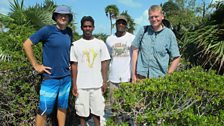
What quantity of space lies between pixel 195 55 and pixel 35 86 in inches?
110

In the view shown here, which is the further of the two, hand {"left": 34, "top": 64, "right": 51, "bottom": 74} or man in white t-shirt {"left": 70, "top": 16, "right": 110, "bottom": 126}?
man in white t-shirt {"left": 70, "top": 16, "right": 110, "bottom": 126}

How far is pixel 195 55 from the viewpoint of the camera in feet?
19.1

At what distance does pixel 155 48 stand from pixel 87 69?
1.01 meters

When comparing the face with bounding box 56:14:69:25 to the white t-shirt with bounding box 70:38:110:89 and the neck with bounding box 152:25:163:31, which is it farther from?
the neck with bounding box 152:25:163:31

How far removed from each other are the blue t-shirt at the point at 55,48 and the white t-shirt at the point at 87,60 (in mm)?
159

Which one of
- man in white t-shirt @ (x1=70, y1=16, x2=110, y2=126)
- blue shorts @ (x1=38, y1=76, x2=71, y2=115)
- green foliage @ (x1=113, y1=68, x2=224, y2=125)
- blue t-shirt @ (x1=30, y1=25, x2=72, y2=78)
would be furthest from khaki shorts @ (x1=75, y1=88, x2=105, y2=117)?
green foliage @ (x1=113, y1=68, x2=224, y2=125)

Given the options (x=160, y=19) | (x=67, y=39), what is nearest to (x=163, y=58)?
(x=160, y=19)

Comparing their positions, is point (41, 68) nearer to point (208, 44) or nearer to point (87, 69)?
point (87, 69)

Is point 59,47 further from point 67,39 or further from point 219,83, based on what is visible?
point 219,83

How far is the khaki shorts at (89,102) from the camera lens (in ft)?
15.2

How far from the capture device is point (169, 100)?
312cm

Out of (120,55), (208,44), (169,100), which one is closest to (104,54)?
(120,55)

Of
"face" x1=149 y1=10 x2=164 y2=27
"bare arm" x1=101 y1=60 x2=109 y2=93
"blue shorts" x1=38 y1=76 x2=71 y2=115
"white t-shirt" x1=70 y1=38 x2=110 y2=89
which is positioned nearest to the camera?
"face" x1=149 y1=10 x2=164 y2=27

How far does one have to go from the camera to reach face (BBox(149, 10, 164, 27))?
4.09m
